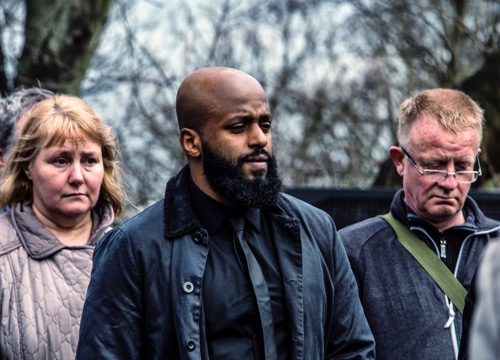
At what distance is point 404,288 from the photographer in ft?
15.0

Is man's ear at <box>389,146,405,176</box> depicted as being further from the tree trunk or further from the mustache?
the tree trunk

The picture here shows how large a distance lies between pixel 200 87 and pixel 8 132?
134 cm

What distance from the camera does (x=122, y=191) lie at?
4.61 metres

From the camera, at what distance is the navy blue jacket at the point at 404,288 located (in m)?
4.47

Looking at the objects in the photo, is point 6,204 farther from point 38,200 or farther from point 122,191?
point 122,191

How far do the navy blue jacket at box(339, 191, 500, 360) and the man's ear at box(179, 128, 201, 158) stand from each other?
109cm

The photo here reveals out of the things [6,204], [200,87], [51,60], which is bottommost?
[6,204]

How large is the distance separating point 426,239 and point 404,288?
0.24m

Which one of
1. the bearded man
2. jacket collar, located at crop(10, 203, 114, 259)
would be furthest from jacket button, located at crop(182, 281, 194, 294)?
jacket collar, located at crop(10, 203, 114, 259)

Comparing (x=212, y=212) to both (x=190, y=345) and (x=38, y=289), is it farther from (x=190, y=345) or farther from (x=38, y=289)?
(x=38, y=289)

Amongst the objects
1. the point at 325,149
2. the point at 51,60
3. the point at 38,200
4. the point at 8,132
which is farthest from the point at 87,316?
the point at 325,149

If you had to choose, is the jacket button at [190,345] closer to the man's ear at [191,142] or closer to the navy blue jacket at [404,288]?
the man's ear at [191,142]

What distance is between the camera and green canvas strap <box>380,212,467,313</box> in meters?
4.53

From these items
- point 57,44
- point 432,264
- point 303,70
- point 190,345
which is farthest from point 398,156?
point 303,70
